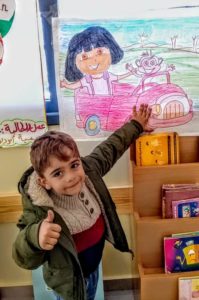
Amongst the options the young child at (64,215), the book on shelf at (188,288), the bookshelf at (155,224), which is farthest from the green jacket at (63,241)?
the book on shelf at (188,288)

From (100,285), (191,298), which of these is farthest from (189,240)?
(100,285)

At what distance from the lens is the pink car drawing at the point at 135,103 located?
57.0 inches

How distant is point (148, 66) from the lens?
4.69ft

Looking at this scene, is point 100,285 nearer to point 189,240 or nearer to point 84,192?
point 189,240

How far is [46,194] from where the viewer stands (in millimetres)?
1044

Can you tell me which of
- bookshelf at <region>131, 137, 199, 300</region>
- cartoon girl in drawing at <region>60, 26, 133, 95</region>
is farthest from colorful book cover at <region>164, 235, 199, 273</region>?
cartoon girl in drawing at <region>60, 26, 133, 95</region>

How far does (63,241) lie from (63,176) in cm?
16

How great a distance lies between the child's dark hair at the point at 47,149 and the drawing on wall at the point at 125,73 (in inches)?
17.3

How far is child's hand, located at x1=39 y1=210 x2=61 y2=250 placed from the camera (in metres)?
0.95

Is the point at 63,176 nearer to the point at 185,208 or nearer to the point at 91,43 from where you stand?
the point at 185,208

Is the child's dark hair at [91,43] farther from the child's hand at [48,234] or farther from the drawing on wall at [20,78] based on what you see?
the child's hand at [48,234]

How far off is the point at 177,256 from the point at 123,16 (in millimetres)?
798

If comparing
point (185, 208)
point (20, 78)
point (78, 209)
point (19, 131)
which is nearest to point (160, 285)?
point (185, 208)

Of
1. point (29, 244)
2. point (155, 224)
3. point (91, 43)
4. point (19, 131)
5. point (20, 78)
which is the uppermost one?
point (91, 43)
